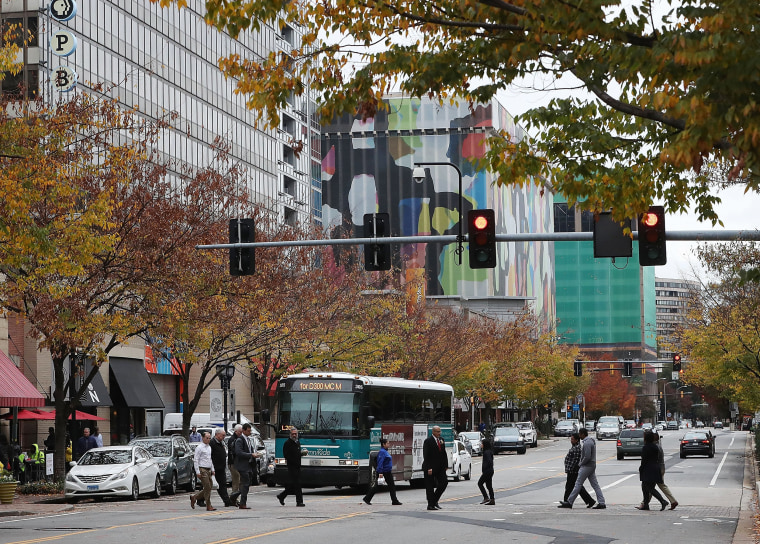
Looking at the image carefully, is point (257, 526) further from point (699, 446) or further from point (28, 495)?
point (699, 446)

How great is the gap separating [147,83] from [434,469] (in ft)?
147

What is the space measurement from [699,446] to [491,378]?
2463 cm

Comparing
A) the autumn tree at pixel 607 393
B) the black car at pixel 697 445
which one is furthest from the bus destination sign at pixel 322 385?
the autumn tree at pixel 607 393

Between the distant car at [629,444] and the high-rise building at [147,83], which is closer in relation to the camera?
the high-rise building at [147,83]

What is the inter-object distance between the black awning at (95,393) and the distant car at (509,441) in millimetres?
28520

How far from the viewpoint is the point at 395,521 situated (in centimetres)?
2266

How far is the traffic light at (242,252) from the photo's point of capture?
77.7 feet

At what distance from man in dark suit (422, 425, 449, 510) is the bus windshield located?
6.16 metres

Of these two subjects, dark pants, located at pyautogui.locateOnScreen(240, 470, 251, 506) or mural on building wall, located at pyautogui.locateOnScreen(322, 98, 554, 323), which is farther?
mural on building wall, located at pyautogui.locateOnScreen(322, 98, 554, 323)

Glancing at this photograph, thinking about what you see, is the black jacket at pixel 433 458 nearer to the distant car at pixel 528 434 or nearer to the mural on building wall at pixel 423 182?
the distant car at pixel 528 434

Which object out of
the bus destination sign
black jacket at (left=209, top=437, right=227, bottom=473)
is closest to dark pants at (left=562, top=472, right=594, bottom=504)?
the bus destination sign

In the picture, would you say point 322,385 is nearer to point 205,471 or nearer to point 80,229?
point 205,471

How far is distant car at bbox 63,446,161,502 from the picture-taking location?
3030 cm

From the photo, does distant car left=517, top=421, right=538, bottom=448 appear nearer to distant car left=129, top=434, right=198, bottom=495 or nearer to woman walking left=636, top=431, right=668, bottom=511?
distant car left=129, top=434, right=198, bottom=495
